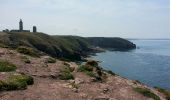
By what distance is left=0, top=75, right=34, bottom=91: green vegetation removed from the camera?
24.7m

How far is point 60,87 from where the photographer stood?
89.2 feet

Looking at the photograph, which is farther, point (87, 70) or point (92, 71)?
point (87, 70)

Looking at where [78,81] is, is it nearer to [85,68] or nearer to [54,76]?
[54,76]

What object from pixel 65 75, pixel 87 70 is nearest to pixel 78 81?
pixel 65 75

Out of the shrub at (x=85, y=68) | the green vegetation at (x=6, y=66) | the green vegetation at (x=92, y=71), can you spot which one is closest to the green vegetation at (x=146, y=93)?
the green vegetation at (x=92, y=71)

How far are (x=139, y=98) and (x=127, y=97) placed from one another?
3.60ft

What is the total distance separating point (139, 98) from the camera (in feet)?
91.6

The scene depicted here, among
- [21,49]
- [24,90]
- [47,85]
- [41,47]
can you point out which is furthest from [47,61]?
[41,47]

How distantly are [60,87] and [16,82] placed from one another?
371cm

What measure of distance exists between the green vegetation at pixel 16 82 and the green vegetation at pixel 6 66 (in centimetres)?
271

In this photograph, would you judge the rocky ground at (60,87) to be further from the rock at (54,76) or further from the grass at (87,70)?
the grass at (87,70)

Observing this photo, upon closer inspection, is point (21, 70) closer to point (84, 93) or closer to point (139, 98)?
point (84, 93)

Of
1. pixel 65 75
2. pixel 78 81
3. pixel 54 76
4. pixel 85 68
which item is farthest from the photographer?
pixel 85 68

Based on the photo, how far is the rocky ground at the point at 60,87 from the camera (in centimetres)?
2453
